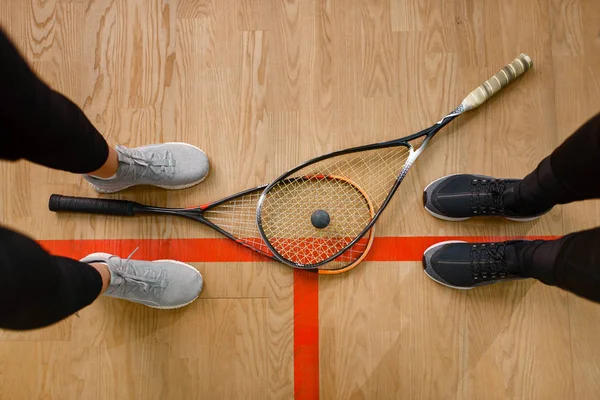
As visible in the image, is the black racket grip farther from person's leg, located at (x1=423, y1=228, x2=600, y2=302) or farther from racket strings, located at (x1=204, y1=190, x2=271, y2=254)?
person's leg, located at (x1=423, y1=228, x2=600, y2=302)

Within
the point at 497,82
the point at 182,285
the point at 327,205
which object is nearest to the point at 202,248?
the point at 182,285

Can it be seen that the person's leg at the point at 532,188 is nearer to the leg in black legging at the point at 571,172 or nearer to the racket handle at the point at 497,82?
the leg in black legging at the point at 571,172

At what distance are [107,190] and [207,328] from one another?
545mm

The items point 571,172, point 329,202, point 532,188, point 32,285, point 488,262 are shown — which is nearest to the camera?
point 32,285

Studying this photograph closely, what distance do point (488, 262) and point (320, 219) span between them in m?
0.51

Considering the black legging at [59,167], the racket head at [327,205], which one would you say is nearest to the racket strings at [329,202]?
the racket head at [327,205]

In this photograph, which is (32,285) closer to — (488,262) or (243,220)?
(243,220)

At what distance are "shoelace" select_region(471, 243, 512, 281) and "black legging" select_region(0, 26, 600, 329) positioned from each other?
0.58 feet

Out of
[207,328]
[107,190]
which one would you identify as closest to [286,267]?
[207,328]

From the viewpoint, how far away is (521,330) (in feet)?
4.24

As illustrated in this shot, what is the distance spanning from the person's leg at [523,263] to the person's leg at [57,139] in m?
0.87

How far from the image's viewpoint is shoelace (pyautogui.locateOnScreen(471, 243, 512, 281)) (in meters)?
1.19

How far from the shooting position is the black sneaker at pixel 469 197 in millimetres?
1229

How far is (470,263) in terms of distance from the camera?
1.23m
